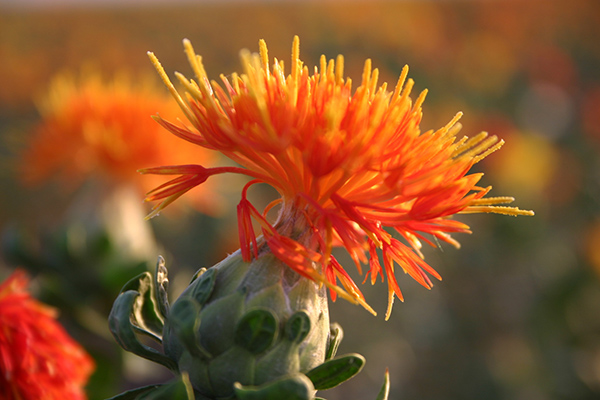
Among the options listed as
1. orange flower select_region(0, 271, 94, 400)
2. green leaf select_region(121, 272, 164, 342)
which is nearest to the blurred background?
orange flower select_region(0, 271, 94, 400)

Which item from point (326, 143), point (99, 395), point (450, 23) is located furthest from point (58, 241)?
point (450, 23)

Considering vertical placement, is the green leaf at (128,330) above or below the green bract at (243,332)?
below

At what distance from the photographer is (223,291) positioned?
0.94 meters

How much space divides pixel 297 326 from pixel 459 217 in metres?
2.82

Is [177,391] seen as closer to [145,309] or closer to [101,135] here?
[145,309]

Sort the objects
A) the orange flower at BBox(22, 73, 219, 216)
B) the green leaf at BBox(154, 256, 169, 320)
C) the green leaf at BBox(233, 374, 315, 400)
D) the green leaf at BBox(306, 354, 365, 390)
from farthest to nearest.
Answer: the orange flower at BBox(22, 73, 219, 216) → the green leaf at BBox(154, 256, 169, 320) → the green leaf at BBox(306, 354, 365, 390) → the green leaf at BBox(233, 374, 315, 400)

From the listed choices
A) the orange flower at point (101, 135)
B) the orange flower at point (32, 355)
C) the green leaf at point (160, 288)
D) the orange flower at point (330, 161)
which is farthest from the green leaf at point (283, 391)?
the orange flower at point (101, 135)

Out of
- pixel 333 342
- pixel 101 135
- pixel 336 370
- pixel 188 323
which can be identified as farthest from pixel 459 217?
pixel 188 323

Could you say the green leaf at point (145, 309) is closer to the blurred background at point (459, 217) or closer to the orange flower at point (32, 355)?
the orange flower at point (32, 355)

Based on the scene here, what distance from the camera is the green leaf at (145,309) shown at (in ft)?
3.48

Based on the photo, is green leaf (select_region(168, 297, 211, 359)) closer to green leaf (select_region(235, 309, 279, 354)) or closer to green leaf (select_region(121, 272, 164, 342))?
green leaf (select_region(235, 309, 279, 354))

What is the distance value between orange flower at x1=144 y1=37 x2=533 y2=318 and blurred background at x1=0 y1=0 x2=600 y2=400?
1343 millimetres

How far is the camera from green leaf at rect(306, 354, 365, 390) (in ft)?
2.99

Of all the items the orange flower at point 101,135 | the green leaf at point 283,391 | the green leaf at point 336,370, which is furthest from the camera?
the orange flower at point 101,135
